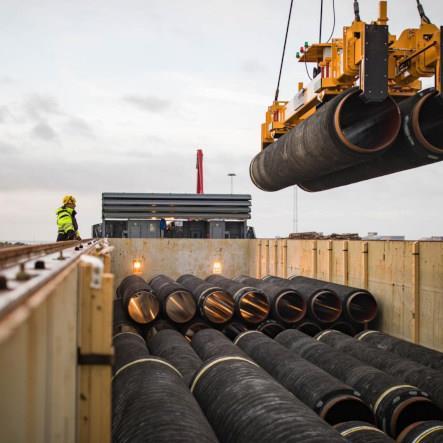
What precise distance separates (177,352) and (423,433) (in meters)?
4.65

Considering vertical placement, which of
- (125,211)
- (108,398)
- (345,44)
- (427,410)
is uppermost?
(345,44)

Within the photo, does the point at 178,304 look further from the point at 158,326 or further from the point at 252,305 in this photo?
the point at 252,305

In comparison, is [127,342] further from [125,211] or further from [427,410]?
[125,211]

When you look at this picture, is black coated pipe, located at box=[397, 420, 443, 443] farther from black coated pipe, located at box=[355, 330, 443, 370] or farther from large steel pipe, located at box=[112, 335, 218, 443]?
large steel pipe, located at box=[112, 335, 218, 443]

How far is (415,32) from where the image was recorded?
7.92m

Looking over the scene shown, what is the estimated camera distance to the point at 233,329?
12992 millimetres

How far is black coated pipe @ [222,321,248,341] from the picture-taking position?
12941 millimetres

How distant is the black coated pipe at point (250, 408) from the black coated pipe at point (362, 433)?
107 centimetres

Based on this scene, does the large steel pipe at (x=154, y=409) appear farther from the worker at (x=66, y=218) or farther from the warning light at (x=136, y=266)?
the warning light at (x=136, y=266)

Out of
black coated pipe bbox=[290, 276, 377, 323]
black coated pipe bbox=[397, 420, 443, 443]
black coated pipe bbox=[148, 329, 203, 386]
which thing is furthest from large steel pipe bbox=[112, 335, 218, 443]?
black coated pipe bbox=[290, 276, 377, 323]

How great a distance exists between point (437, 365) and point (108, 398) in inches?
262

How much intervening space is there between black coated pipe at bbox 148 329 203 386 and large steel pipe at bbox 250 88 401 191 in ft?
13.4

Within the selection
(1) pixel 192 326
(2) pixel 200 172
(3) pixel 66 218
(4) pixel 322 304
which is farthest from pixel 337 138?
(2) pixel 200 172

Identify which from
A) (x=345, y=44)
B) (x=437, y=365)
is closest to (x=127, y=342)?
(x=437, y=365)
